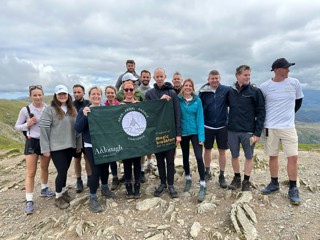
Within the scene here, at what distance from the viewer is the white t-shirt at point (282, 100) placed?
868cm

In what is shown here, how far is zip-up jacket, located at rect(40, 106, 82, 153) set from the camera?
8.38m

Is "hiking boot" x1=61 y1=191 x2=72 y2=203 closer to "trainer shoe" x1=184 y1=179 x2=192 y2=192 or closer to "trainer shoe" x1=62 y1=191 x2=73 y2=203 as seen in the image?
"trainer shoe" x1=62 y1=191 x2=73 y2=203

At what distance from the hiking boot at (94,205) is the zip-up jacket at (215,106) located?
4992 millimetres

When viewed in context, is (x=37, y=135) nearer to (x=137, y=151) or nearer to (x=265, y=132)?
(x=137, y=151)

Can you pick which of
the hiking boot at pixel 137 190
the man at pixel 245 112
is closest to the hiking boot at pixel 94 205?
the hiking boot at pixel 137 190

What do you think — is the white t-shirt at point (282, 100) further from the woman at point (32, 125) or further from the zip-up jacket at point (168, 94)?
the woman at point (32, 125)

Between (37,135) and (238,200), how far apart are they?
757 cm

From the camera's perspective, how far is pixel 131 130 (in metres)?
9.05

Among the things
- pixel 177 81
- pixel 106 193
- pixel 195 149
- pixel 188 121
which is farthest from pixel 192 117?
pixel 106 193

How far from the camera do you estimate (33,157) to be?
9109 millimetres

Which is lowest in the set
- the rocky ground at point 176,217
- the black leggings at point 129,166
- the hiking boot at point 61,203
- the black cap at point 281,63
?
the rocky ground at point 176,217

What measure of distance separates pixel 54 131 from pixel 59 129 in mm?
173

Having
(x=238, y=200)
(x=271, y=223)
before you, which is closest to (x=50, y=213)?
(x=238, y=200)

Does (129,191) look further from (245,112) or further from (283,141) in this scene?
(283,141)
